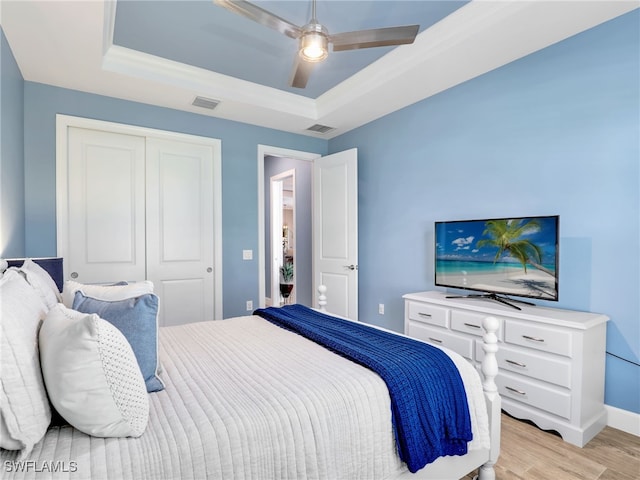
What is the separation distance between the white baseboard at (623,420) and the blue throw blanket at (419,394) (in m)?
1.42

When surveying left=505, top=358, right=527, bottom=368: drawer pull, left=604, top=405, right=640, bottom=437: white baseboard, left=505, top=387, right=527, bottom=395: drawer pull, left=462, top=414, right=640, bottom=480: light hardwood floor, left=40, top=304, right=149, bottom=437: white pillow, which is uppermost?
left=40, top=304, right=149, bottom=437: white pillow

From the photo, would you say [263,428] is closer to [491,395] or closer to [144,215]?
[491,395]

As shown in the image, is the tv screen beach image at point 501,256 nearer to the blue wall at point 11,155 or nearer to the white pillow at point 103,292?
the white pillow at point 103,292

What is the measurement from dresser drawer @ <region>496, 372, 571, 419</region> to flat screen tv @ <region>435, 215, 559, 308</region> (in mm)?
527

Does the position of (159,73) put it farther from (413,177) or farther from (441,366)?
(441,366)

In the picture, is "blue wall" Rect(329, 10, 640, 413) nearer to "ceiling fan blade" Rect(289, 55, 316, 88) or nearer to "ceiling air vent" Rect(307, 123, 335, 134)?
"ceiling air vent" Rect(307, 123, 335, 134)

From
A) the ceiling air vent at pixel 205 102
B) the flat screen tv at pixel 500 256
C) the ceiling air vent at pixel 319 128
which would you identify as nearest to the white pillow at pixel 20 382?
the flat screen tv at pixel 500 256

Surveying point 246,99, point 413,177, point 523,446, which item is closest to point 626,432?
point 523,446

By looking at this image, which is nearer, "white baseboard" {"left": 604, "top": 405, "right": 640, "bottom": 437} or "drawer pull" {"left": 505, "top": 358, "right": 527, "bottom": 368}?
"white baseboard" {"left": 604, "top": 405, "right": 640, "bottom": 437}

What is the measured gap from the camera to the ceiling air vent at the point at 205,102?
11.0 feet

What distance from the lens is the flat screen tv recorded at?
7.45ft

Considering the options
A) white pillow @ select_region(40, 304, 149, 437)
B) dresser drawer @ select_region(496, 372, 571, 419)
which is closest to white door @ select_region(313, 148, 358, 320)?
dresser drawer @ select_region(496, 372, 571, 419)

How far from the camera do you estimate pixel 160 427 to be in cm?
104

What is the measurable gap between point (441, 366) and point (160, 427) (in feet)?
3.64
